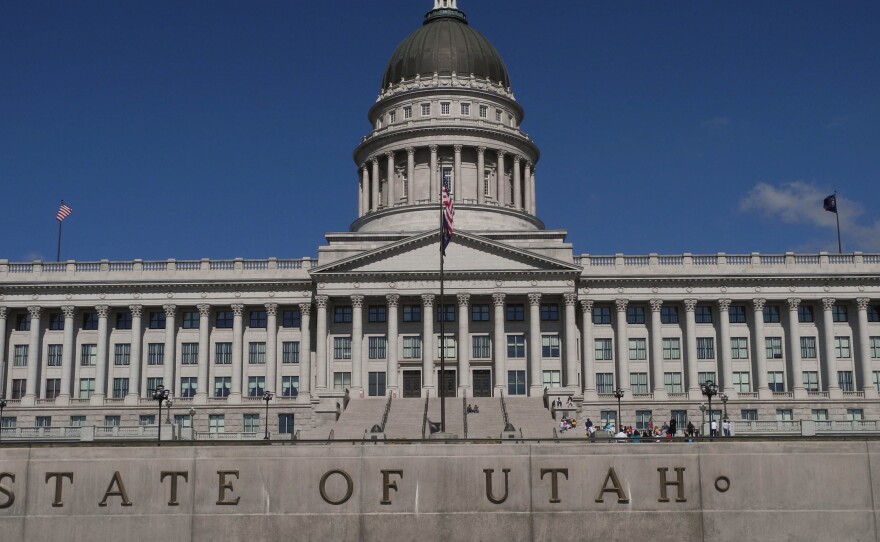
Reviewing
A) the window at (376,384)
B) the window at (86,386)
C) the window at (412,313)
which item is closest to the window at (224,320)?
the window at (86,386)

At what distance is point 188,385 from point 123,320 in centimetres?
751

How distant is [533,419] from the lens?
67.8 metres

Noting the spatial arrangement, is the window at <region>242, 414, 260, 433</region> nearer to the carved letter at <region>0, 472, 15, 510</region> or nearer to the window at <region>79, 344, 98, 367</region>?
the window at <region>79, 344, 98, 367</region>

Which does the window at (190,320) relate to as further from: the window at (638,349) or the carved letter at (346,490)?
the carved letter at (346,490)

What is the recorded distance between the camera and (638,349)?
84.6 meters

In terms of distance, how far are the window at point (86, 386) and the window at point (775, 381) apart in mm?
51484

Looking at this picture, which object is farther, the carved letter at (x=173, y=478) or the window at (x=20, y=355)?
the window at (x=20, y=355)

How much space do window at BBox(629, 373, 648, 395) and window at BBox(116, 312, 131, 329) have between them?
39000 mm

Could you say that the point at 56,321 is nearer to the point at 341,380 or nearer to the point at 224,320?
the point at 224,320

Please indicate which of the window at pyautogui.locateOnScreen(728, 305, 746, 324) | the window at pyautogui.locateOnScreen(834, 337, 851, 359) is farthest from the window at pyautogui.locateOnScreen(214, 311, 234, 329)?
the window at pyautogui.locateOnScreen(834, 337, 851, 359)

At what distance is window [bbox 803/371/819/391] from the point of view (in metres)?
83.3

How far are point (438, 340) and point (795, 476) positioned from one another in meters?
45.9

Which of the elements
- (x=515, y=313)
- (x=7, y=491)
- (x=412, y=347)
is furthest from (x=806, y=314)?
(x=7, y=491)

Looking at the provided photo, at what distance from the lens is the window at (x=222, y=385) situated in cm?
8406
